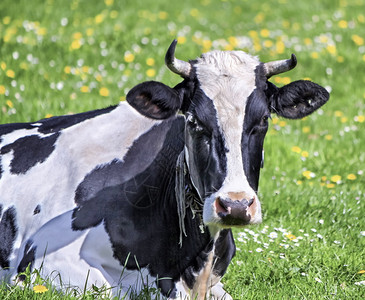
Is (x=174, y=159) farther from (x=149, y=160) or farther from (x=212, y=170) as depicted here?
(x=212, y=170)

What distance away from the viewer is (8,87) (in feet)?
27.9

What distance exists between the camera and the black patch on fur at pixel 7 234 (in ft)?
16.2

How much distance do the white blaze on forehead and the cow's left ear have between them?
9.6 inches

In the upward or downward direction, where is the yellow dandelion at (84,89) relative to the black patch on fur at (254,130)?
downward

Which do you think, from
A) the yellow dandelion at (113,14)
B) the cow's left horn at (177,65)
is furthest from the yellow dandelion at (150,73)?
the cow's left horn at (177,65)

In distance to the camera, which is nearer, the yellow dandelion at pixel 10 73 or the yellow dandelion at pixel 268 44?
the yellow dandelion at pixel 10 73

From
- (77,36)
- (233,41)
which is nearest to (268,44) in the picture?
(233,41)

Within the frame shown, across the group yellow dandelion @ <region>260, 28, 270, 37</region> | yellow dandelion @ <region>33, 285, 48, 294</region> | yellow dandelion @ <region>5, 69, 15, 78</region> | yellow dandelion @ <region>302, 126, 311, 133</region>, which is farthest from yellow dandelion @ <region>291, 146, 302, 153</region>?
yellow dandelion @ <region>260, 28, 270, 37</region>

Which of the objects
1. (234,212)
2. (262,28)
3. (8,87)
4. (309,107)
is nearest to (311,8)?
(262,28)

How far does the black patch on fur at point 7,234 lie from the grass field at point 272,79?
77 centimetres

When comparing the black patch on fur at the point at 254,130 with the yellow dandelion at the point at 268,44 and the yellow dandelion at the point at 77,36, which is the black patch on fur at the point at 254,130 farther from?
the yellow dandelion at the point at 268,44

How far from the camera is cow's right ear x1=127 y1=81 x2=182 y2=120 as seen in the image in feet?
13.9

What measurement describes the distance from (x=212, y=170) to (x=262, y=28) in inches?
375

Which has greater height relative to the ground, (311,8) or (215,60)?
(215,60)
